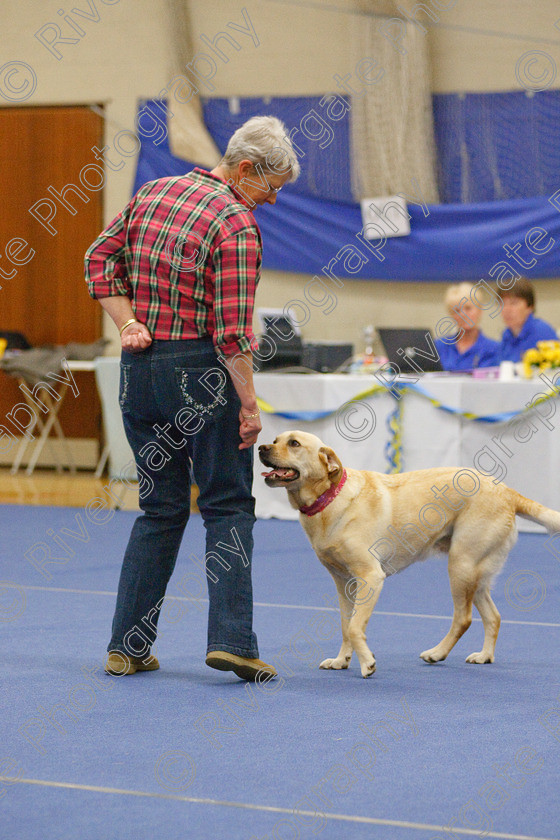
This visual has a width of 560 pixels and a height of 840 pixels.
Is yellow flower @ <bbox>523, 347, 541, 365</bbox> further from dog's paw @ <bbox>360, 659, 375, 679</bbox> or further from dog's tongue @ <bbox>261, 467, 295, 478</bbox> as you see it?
dog's paw @ <bbox>360, 659, 375, 679</bbox>

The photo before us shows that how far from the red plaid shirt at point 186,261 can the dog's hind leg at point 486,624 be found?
3.59 feet

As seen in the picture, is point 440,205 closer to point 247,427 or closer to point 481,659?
point 481,659

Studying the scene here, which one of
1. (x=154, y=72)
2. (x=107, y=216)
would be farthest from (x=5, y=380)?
(x=154, y=72)

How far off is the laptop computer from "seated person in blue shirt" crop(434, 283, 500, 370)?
202mm

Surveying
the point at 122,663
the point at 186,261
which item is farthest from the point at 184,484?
the point at 186,261

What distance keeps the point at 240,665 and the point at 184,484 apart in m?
0.54

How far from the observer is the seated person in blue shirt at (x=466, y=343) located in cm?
645

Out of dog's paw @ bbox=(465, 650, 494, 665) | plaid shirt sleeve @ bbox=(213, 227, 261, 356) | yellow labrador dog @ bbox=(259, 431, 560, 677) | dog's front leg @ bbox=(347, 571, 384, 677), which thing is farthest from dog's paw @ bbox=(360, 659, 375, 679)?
plaid shirt sleeve @ bbox=(213, 227, 261, 356)

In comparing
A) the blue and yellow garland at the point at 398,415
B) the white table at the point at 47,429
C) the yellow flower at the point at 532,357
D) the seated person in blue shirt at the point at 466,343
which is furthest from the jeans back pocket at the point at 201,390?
the white table at the point at 47,429

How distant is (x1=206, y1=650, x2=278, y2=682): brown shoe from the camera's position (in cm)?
269

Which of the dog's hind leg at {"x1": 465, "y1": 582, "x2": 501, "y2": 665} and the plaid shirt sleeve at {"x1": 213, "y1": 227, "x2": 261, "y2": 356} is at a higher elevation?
the plaid shirt sleeve at {"x1": 213, "y1": 227, "x2": 261, "y2": 356}

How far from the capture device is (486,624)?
3092 millimetres

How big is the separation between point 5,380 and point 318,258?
3040mm

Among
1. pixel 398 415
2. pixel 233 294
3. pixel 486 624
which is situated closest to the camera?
pixel 233 294
